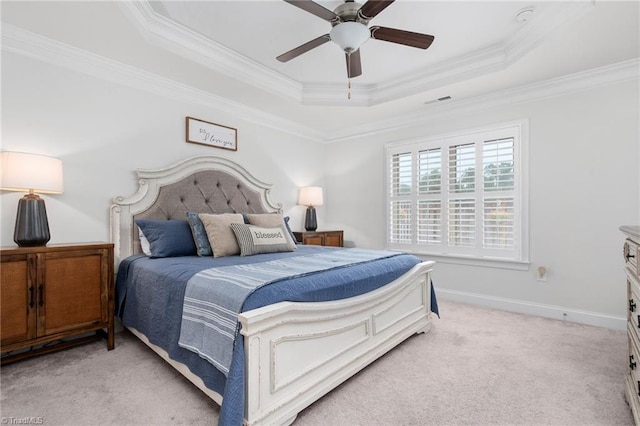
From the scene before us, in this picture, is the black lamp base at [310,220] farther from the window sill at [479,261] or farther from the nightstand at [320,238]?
the window sill at [479,261]

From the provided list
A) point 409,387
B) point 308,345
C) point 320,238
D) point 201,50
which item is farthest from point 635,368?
point 201,50

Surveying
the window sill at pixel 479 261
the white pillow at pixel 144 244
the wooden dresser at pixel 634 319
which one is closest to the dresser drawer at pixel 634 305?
the wooden dresser at pixel 634 319

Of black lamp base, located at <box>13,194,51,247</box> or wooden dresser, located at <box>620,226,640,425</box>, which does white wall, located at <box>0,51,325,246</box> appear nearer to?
black lamp base, located at <box>13,194,51,247</box>

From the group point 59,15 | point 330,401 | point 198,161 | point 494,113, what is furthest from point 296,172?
point 330,401

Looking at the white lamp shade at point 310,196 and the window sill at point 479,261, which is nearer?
the window sill at point 479,261

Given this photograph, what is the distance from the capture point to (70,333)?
216 centimetres

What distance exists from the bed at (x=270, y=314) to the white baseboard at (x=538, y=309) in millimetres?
1171

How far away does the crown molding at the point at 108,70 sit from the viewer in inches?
89.2

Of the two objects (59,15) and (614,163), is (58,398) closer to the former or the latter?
(59,15)

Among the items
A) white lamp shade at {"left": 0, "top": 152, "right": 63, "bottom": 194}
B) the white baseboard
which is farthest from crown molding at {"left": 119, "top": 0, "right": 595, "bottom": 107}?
the white baseboard

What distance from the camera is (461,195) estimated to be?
365 centimetres

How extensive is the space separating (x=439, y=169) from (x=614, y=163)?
5.17 ft

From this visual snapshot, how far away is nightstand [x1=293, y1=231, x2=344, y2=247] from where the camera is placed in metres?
4.05

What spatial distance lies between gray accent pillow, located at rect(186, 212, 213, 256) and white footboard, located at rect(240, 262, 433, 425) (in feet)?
4.59
